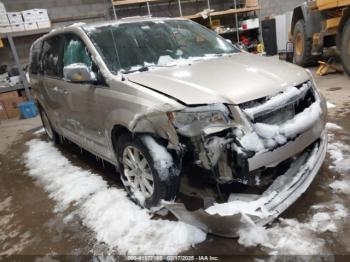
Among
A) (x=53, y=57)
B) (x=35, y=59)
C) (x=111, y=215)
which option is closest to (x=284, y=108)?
(x=111, y=215)

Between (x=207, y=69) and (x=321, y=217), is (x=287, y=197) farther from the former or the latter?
(x=207, y=69)

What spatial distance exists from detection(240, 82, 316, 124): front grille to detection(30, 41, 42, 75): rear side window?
3.30m

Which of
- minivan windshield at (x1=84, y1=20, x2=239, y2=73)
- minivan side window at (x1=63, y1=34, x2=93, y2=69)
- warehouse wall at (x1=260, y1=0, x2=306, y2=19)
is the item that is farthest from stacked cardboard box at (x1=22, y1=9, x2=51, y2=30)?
warehouse wall at (x1=260, y1=0, x2=306, y2=19)

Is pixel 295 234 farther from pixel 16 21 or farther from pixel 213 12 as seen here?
pixel 213 12

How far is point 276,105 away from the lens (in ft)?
6.82

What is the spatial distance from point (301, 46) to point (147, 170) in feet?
22.3

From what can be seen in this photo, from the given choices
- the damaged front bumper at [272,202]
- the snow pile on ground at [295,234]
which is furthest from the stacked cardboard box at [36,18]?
the snow pile on ground at [295,234]

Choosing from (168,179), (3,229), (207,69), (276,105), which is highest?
(207,69)

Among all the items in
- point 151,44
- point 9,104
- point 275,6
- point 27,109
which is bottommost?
point 27,109

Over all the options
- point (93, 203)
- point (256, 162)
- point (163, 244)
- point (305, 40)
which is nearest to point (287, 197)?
point (256, 162)

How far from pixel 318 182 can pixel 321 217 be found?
0.50 metres

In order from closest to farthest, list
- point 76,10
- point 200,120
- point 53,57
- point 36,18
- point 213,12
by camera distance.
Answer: point 200,120 → point 53,57 → point 36,18 → point 76,10 → point 213,12

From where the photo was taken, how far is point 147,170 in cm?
243

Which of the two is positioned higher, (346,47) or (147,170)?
(346,47)
